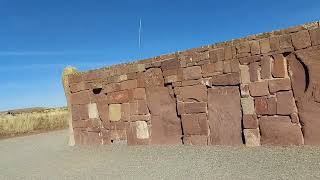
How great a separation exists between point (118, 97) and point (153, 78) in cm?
140

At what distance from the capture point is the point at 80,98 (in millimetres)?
12211

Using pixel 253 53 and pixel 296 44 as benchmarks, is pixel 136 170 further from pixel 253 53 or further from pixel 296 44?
pixel 296 44

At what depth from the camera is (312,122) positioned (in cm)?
741

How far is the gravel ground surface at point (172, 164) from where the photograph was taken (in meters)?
6.25

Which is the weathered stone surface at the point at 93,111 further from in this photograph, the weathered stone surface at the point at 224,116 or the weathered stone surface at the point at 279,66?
the weathered stone surface at the point at 279,66

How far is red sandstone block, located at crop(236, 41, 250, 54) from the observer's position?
8.18 m

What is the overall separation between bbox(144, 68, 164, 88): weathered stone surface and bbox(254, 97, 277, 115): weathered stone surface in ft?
8.61

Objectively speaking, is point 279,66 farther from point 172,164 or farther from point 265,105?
point 172,164

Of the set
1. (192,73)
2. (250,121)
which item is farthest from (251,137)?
(192,73)

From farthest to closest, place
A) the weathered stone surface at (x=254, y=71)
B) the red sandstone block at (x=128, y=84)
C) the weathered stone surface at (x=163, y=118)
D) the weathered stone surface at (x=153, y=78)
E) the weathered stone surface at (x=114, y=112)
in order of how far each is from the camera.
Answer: the weathered stone surface at (x=114, y=112), the red sandstone block at (x=128, y=84), the weathered stone surface at (x=153, y=78), the weathered stone surface at (x=163, y=118), the weathered stone surface at (x=254, y=71)

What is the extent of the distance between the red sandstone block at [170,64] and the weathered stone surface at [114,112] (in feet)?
6.44

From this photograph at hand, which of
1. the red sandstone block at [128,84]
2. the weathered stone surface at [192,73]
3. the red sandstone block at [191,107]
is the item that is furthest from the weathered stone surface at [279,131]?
the red sandstone block at [128,84]

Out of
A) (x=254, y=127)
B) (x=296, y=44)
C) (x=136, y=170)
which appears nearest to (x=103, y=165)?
(x=136, y=170)

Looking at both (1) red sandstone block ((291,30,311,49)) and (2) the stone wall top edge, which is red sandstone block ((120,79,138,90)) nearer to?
(2) the stone wall top edge
